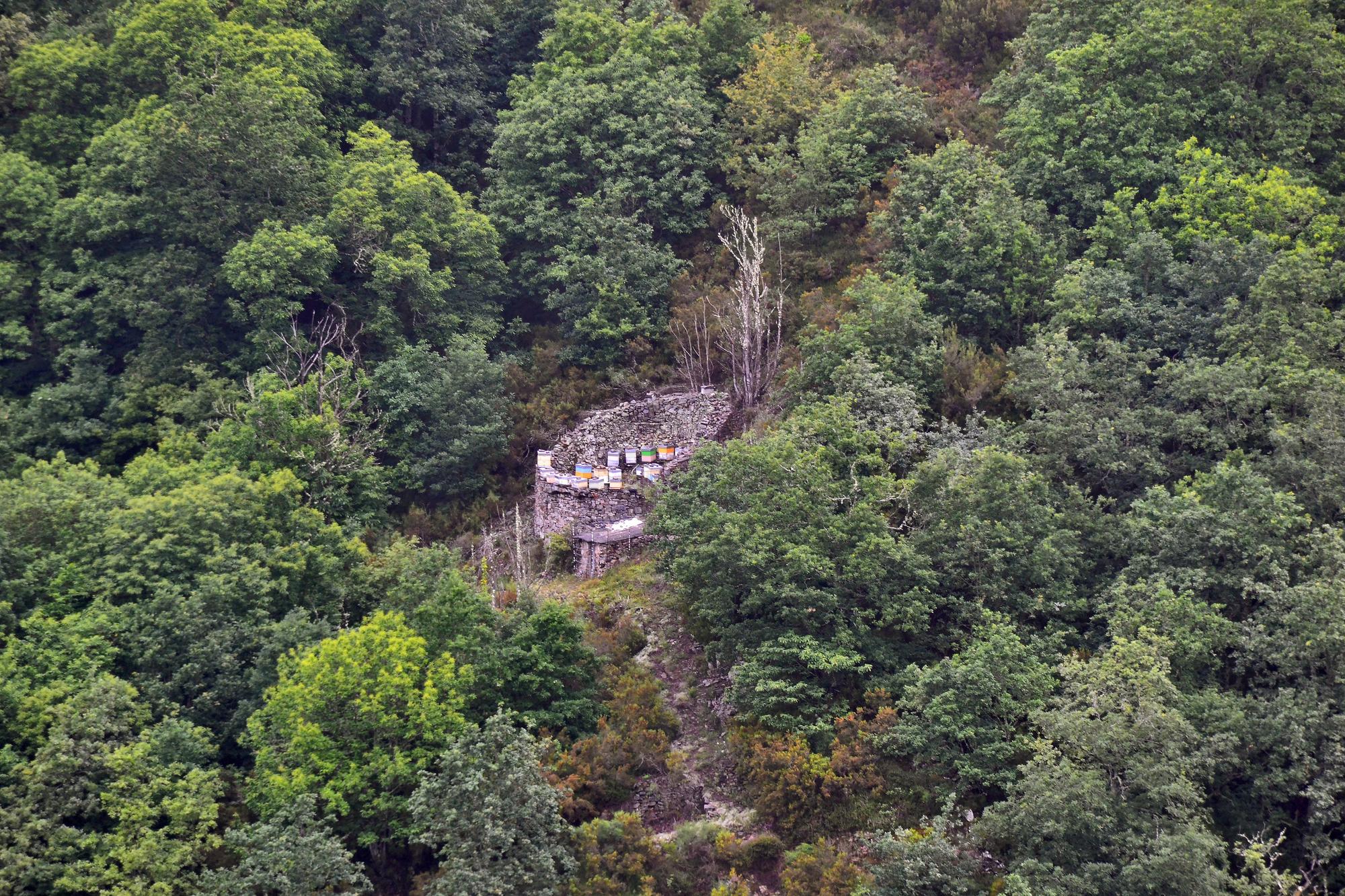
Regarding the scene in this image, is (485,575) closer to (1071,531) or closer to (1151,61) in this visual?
(1071,531)

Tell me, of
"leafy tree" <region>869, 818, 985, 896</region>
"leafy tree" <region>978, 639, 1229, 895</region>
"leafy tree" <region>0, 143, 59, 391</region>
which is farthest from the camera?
"leafy tree" <region>0, 143, 59, 391</region>

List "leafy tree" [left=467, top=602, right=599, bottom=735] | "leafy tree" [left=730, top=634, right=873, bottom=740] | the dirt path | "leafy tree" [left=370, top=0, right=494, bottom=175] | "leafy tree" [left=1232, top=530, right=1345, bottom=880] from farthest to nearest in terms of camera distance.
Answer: "leafy tree" [left=370, top=0, right=494, bottom=175]
"leafy tree" [left=467, top=602, right=599, bottom=735]
the dirt path
"leafy tree" [left=730, top=634, right=873, bottom=740]
"leafy tree" [left=1232, top=530, right=1345, bottom=880]

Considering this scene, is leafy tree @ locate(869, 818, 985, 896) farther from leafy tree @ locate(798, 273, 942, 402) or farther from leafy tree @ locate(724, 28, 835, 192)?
leafy tree @ locate(724, 28, 835, 192)

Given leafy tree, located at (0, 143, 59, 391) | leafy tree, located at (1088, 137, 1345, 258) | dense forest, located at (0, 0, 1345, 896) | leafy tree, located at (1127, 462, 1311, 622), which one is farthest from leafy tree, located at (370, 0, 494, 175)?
leafy tree, located at (1127, 462, 1311, 622)

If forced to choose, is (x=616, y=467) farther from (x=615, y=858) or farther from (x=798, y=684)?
(x=615, y=858)

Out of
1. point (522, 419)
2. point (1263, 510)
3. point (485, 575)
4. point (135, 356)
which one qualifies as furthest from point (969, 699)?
point (135, 356)

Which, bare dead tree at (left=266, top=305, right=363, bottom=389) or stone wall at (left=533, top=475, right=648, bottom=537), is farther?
bare dead tree at (left=266, top=305, right=363, bottom=389)
